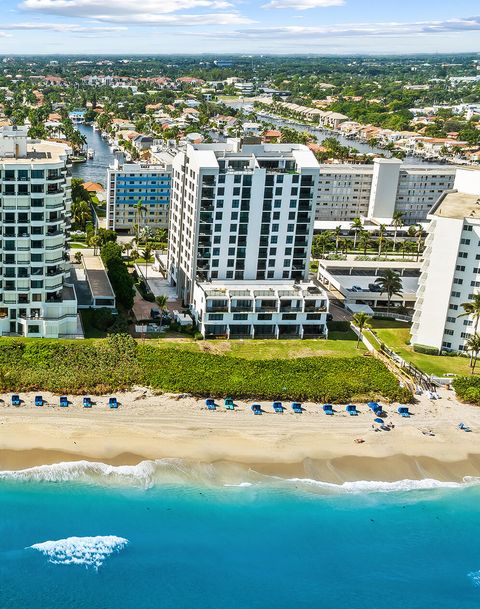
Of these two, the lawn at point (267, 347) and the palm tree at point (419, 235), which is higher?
the palm tree at point (419, 235)

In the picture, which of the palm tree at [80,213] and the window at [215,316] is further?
the palm tree at [80,213]

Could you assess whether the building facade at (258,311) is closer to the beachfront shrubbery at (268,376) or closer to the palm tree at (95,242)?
the beachfront shrubbery at (268,376)

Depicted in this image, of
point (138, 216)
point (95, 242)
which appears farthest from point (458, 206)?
point (138, 216)

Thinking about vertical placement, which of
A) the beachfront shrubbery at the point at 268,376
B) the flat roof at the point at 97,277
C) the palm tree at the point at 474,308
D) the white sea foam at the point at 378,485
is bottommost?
the white sea foam at the point at 378,485

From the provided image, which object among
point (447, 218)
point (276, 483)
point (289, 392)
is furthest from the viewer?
point (447, 218)

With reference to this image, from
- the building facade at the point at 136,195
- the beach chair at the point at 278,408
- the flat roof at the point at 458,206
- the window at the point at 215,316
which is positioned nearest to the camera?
the beach chair at the point at 278,408

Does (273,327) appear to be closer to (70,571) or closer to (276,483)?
(276,483)

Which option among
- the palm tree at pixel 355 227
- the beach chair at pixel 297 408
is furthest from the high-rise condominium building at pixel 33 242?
the palm tree at pixel 355 227

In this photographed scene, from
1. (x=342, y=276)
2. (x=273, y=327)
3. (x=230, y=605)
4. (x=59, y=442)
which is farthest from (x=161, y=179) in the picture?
(x=230, y=605)
